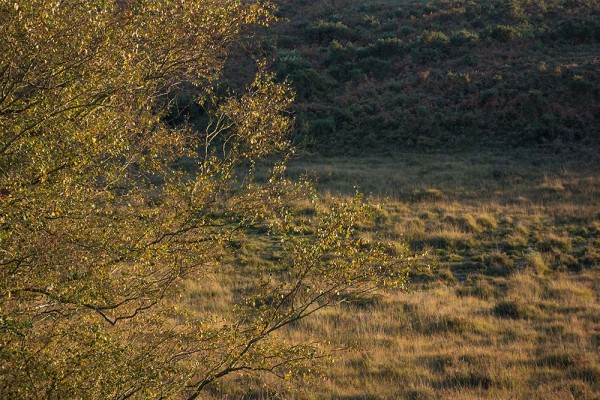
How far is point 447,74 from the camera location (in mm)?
34406

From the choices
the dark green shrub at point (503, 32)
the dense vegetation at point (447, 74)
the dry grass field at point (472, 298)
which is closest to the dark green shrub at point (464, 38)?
the dense vegetation at point (447, 74)

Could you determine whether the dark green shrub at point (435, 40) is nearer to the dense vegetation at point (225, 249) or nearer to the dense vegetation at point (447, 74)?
the dense vegetation at point (447, 74)

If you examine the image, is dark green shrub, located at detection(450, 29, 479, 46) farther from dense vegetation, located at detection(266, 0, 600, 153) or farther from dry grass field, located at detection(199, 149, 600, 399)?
dry grass field, located at detection(199, 149, 600, 399)

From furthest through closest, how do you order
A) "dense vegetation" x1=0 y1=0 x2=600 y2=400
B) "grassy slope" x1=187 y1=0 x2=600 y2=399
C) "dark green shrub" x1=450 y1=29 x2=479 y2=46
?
"dark green shrub" x1=450 y1=29 x2=479 y2=46 → "grassy slope" x1=187 y1=0 x2=600 y2=399 → "dense vegetation" x1=0 y1=0 x2=600 y2=400

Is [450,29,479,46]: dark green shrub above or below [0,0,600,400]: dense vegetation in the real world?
below

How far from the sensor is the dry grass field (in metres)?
9.12

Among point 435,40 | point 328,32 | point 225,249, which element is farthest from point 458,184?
point 328,32

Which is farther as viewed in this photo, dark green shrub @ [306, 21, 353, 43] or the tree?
dark green shrub @ [306, 21, 353, 43]

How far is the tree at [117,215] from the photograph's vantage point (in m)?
4.81

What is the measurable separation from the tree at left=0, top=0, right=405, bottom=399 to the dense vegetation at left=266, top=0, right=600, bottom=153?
22153 mm

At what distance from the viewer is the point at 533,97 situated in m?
30.5

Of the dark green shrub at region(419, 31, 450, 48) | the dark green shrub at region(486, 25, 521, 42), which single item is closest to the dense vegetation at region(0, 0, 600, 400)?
the dark green shrub at region(419, 31, 450, 48)

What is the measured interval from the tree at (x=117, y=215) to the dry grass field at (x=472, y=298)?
98 centimetres

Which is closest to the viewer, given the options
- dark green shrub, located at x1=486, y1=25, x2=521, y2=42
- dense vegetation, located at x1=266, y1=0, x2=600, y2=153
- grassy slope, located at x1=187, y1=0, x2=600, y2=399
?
grassy slope, located at x1=187, y1=0, x2=600, y2=399
